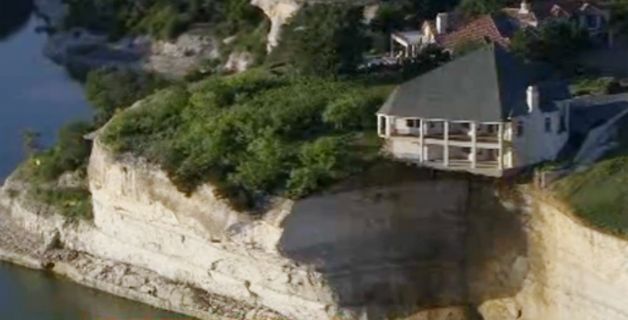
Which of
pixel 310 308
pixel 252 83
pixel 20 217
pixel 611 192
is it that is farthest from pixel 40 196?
pixel 611 192

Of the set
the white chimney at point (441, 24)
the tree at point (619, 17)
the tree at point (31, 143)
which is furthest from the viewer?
the tree at point (31, 143)

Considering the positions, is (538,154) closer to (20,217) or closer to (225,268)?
(225,268)

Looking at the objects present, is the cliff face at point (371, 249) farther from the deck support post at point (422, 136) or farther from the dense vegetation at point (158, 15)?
the dense vegetation at point (158, 15)

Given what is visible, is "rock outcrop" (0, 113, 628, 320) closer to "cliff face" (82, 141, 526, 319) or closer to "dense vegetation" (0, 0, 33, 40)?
"cliff face" (82, 141, 526, 319)

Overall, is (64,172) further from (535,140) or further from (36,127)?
(535,140)

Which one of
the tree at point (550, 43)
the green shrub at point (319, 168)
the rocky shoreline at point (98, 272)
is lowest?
the rocky shoreline at point (98, 272)

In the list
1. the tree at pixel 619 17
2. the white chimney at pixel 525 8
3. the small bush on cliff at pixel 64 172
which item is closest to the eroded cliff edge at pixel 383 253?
the small bush on cliff at pixel 64 172
